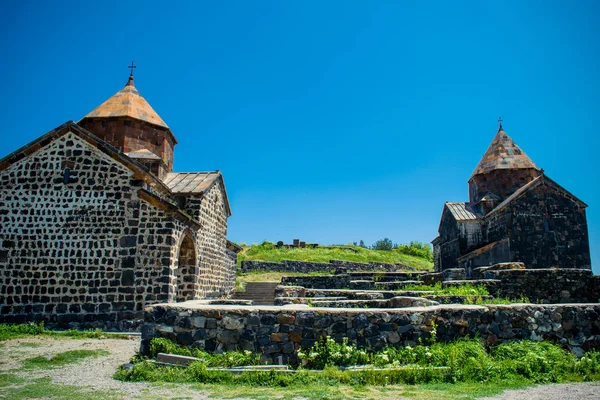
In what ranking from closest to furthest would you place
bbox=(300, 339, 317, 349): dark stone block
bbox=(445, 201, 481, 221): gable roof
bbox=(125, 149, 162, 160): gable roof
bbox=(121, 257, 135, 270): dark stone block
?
bbox=(300, 339, 317, 349): dark stone block
bbox=(121, 257, 135, 270): dark stone block
bbox=(125, 149, 162, 160): gable roof
bbox=(445, 201, 481, 221): gable roof

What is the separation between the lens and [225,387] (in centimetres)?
541

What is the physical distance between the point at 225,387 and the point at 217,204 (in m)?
12.5

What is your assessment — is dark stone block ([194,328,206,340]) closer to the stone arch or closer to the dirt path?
the dirt path

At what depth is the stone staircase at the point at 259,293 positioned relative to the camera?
18316mm

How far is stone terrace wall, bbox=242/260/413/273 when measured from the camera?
30.8 metres

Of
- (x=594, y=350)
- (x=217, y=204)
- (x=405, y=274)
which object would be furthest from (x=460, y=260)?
(x=594, y=350)

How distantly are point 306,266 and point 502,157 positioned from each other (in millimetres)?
15121

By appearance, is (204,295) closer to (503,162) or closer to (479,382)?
(479,382)

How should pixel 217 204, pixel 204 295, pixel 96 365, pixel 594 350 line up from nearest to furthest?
pixel 594 350 < pixel 96 365 < pixel 204 295 < pixel 217 204

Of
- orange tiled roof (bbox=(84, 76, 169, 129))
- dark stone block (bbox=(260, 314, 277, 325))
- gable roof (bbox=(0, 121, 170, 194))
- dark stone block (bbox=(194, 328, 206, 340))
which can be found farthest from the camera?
orange tiled roof (bbox=(84, 76, 169, 129))

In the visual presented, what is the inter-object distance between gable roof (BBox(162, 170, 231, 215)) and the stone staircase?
4.82m

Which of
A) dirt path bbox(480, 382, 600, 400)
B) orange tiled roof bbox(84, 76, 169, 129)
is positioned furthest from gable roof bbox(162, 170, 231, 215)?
dirt path bbox(480, 382, 600, 400)

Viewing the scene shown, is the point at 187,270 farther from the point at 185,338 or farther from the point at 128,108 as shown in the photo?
the point at 185,338

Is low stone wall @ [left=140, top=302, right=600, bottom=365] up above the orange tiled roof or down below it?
below
